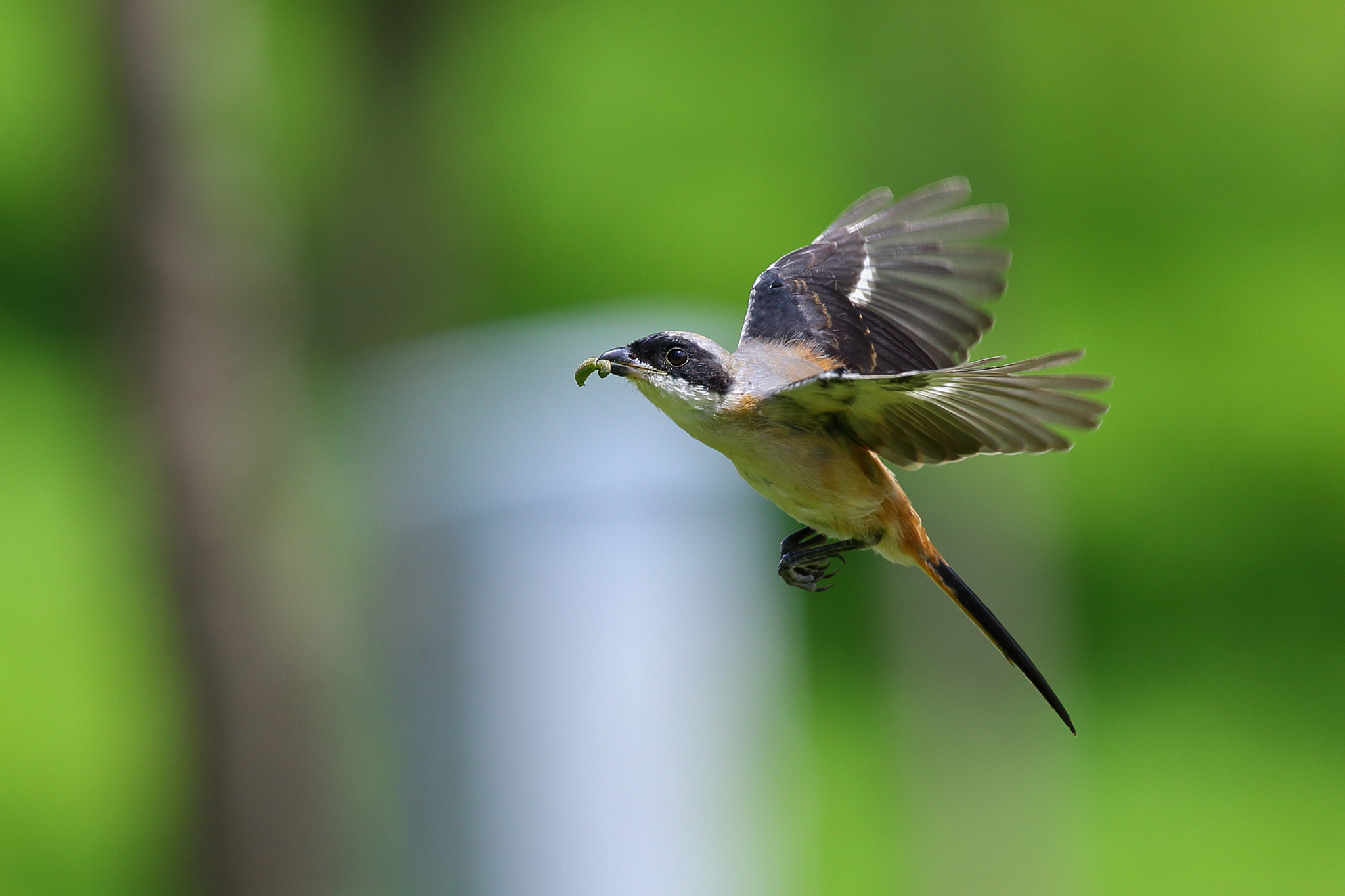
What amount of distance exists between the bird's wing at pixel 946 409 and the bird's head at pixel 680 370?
12cm

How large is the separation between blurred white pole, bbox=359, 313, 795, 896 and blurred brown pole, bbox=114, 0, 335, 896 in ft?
2.59

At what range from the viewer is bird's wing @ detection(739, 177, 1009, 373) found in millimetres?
3816

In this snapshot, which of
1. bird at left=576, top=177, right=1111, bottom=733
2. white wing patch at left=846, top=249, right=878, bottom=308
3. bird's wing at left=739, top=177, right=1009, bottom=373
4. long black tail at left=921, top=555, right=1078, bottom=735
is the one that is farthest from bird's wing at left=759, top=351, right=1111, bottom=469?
white wing patch at left=846, top=249, right=878, bottom=308

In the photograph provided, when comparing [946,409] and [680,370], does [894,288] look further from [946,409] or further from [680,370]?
[680,370]

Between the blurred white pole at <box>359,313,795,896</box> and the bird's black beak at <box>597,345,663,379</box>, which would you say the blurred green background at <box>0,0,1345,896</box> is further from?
the bird's black beak at <box>597,345,663,379</box>

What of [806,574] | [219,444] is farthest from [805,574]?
[219,444]

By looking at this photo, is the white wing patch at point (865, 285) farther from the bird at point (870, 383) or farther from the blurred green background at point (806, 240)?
the blurred green background at point (806, 240)

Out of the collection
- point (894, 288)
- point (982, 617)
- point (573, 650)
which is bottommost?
point (573, 650)

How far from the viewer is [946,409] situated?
3.15m

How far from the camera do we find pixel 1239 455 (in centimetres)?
1425

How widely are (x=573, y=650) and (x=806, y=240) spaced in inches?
325

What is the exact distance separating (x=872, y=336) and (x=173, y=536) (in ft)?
17.8

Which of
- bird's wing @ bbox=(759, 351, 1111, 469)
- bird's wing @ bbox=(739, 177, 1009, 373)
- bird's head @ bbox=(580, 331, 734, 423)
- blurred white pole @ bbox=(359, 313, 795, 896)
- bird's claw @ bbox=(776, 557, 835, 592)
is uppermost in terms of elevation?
bird's wing @ bbox=(739, 177, 1009, 373)

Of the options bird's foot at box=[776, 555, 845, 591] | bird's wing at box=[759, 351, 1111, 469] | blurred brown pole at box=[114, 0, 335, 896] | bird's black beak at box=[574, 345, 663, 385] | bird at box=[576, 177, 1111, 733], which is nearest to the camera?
bird's wing at box=[759, 351, 1111, 469]
